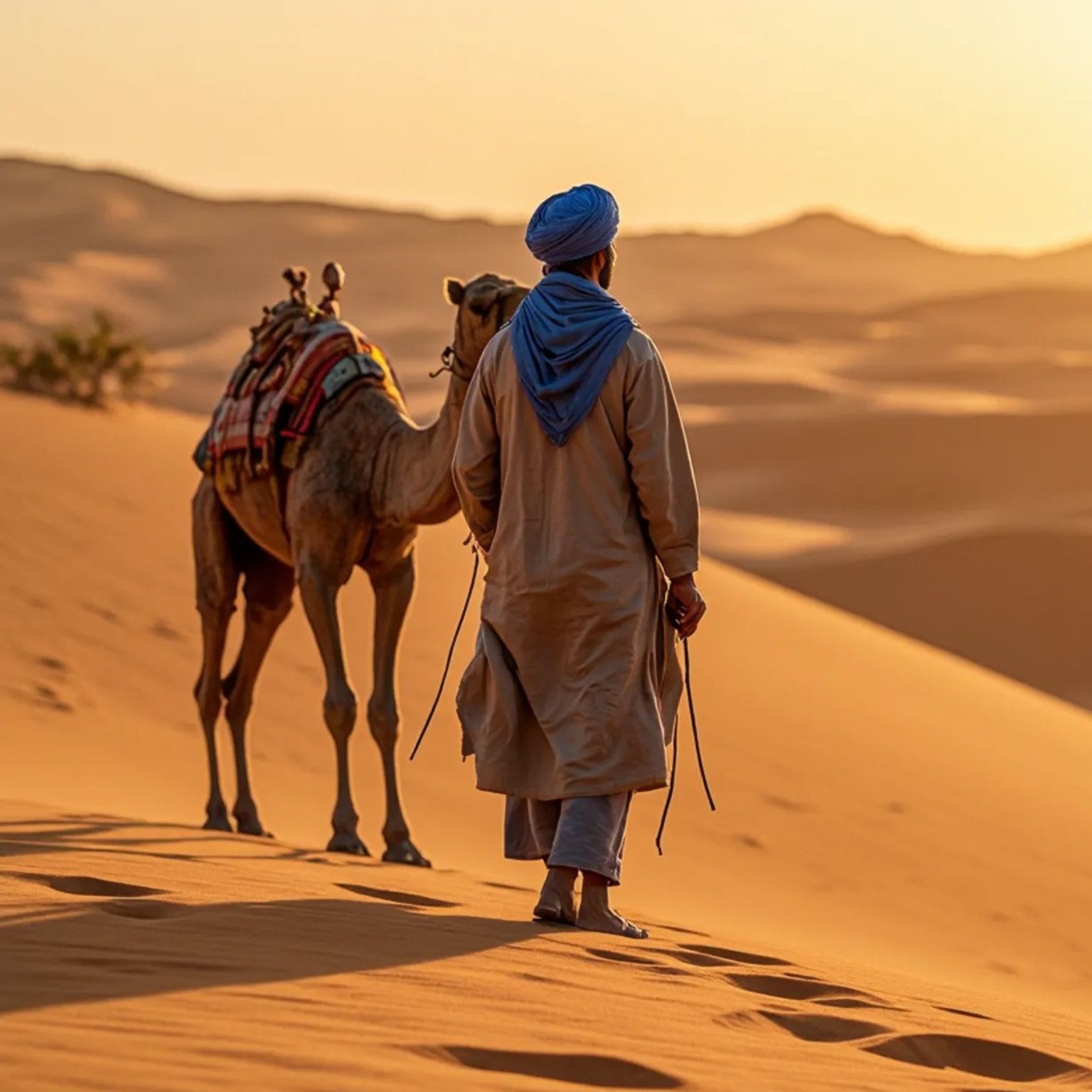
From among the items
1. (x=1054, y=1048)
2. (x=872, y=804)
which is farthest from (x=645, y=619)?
(x=872, y=804)

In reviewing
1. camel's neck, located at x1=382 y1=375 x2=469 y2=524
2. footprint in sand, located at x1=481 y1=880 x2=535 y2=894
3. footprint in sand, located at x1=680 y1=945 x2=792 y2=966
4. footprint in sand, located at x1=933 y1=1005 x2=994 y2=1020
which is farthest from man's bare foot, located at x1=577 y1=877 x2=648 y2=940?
camel's neck, located at x1=382 y1=375 x2=469 y2=524

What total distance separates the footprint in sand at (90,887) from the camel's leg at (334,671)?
9.08ft

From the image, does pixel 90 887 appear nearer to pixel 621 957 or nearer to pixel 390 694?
pixel 621 957

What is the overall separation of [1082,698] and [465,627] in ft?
41.0

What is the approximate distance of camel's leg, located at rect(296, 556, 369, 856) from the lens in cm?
881

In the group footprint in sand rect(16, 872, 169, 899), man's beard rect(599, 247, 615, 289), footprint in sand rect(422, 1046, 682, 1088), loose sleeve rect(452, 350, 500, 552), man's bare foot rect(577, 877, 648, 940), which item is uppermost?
man's beard rect(599, 247, 615, 289)

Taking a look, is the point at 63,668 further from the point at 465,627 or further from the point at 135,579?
the point at 465,627

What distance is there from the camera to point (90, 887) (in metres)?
5.98

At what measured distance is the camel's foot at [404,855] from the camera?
8695mm

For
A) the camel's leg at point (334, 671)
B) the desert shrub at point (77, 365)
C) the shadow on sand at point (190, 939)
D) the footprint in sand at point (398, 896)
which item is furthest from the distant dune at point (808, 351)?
→ the shadow on sand at point (190, 939)

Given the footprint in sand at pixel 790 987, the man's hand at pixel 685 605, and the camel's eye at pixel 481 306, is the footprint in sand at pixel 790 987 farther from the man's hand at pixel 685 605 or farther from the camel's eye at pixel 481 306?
the camel's eye at pixel 481 306

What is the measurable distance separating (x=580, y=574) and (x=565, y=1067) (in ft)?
6.60

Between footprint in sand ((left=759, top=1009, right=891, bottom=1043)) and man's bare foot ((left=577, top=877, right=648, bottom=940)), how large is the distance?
937 millimetres

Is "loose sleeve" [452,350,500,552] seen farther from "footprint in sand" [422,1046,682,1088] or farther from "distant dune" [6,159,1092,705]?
"distant dune" [6,159,1092,705]
